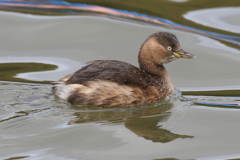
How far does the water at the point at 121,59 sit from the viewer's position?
178 inches

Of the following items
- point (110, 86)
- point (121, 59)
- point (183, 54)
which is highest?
point (183, 54)

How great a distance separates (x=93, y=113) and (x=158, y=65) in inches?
45.9

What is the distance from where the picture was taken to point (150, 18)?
8.39 m

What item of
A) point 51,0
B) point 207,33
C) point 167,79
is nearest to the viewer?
point 167,79

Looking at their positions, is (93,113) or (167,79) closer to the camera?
(93,113)

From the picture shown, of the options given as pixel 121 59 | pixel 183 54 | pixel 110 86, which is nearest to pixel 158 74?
pixel 183 54

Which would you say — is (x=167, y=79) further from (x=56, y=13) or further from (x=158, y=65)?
(x=56, y=13)

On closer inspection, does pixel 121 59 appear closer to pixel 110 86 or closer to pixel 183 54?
pixel 183 54

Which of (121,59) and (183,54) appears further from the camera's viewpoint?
(121,59)

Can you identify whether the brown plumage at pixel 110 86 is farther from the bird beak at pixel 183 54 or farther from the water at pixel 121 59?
the bird beak at pixel 183 54

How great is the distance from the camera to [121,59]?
7.21 metres

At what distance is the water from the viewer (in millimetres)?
4523

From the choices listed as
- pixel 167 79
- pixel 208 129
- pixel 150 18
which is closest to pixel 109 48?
pixel 150 18

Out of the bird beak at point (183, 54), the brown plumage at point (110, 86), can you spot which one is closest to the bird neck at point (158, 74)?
the brown plumage at point (110, 86)
